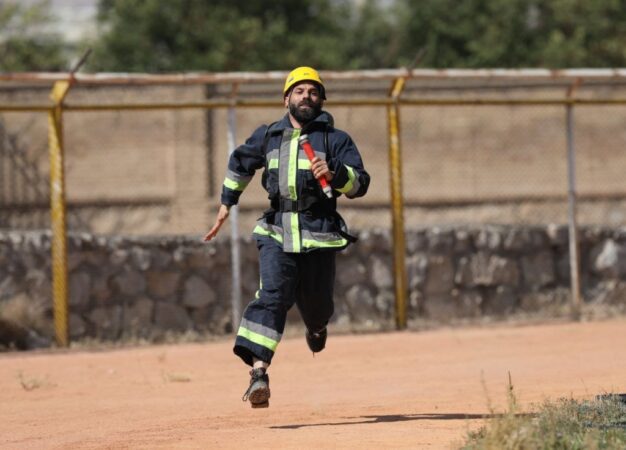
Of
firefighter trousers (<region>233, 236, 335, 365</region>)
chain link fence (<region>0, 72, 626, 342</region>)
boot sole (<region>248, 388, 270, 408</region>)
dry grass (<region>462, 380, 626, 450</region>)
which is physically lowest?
dry grass (<region>462, 380, 626, 450</region>)

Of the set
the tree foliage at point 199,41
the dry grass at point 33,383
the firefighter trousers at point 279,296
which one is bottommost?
the dry grass at point 33,383

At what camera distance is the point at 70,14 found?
48.3m

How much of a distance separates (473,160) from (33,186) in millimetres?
7948

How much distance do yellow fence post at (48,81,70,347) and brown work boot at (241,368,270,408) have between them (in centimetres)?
597

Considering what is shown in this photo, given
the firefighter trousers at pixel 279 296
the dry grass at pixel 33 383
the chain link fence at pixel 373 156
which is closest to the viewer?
the firefighter trousers at pixel 279 296

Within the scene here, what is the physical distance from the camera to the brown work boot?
7477 mm

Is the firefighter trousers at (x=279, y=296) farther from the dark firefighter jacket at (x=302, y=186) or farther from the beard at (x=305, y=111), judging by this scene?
the beard at (x=305, y=111)

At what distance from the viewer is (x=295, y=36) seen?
3300 centimetres

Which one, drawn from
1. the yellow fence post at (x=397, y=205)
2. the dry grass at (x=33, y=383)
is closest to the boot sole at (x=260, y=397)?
the dry grass at (x=33, y=383)

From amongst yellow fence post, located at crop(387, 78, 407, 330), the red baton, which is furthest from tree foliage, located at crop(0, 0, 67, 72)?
the red baton

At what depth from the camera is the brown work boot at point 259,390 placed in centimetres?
748

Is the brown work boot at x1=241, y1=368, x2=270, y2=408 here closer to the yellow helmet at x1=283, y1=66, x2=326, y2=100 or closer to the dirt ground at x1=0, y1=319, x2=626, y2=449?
the dirt ground at x1=0, y1=319, x2=626, y2=449

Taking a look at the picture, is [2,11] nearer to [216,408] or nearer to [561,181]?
[561,181]

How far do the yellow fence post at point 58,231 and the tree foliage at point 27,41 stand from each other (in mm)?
19741
